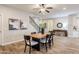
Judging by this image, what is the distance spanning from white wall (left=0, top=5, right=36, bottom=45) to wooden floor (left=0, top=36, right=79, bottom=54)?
5.1 inches

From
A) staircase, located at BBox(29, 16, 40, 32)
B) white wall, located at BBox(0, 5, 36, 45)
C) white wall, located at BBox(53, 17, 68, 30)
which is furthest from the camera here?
white wall, located at BBox(53, 17, 68, 30)

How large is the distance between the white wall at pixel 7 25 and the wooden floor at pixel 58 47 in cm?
13

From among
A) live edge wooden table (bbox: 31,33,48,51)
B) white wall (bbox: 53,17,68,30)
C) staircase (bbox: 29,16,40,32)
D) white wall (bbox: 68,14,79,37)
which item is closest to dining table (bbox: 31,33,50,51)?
live edge wooden table (bbox: 31,33,48,51)

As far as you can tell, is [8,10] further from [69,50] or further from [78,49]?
[78,49]

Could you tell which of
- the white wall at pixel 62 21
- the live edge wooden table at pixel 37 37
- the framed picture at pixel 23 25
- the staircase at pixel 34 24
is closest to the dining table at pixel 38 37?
the live edge wooden table at pixel 37 37

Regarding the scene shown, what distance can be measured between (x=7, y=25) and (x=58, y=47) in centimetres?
118

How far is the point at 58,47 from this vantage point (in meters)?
2.11

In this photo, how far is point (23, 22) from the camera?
2.17 meters

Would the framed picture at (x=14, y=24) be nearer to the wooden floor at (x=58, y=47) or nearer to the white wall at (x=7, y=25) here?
the white wall at (x=7, y=25)

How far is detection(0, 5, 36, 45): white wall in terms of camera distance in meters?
2.02

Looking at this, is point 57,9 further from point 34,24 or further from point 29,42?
point 29,42

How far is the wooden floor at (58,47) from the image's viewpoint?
78.0 inches

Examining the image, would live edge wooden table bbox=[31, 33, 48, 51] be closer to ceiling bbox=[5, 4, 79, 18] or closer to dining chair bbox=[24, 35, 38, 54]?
dining chair bbox=[24, 35, 38, 54]

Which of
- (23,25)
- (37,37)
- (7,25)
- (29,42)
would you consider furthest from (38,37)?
(7,25)
